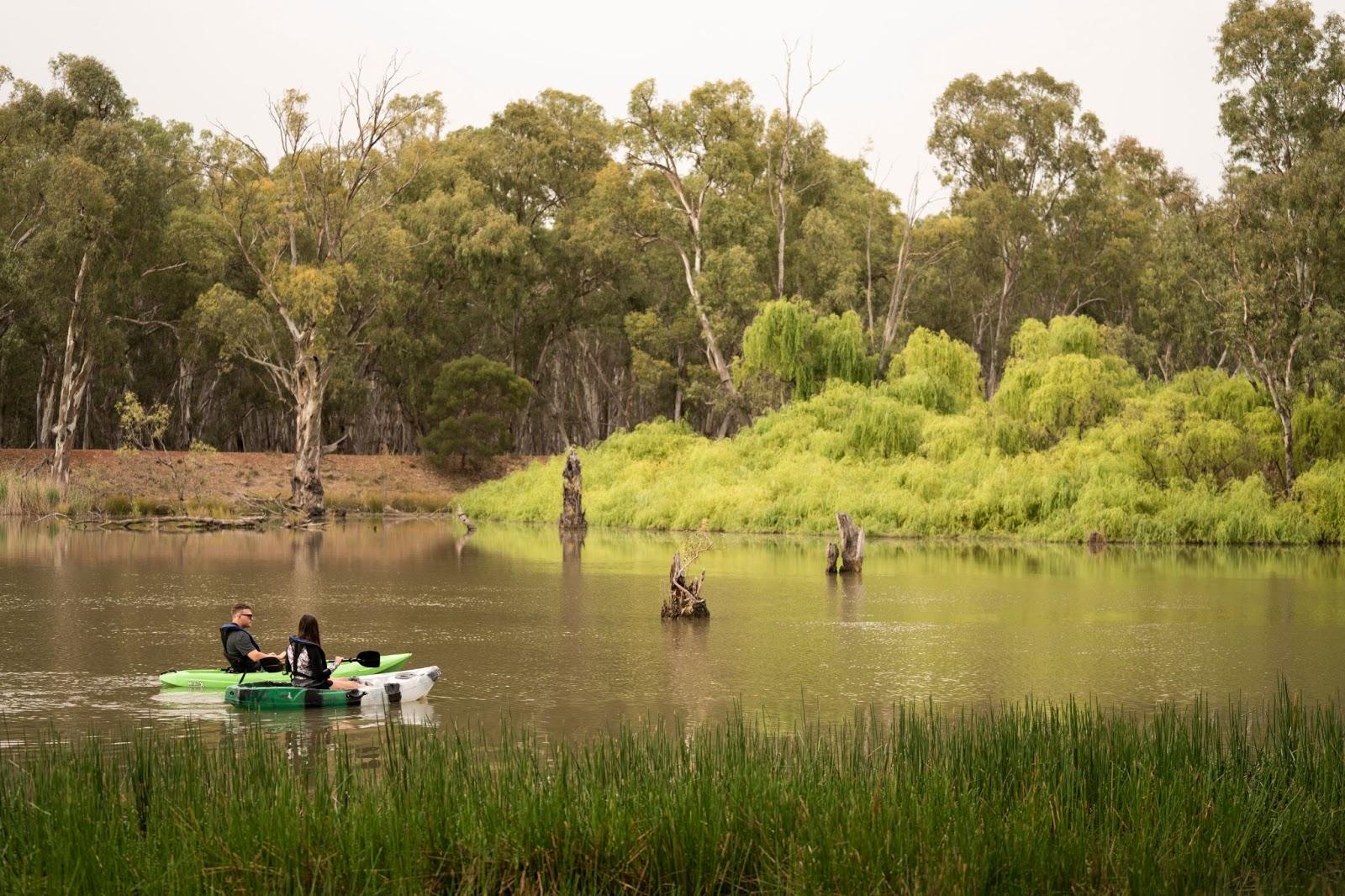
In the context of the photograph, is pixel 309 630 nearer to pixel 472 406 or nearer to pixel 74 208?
pixel 74 208

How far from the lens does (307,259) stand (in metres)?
55.2

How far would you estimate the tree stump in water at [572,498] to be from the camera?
4194 cm

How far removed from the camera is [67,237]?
46875mm

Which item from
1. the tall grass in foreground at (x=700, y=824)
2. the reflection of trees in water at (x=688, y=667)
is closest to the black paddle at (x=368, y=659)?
the reflection of trees in water at (x=688, y=667)

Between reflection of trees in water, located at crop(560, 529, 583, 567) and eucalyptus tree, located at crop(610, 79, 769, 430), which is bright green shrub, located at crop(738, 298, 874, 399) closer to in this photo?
eucalyptus tree, located at crop(610, 79, 769, 430)

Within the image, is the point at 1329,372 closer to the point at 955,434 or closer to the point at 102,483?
the point at 955,434

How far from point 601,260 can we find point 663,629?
151ft

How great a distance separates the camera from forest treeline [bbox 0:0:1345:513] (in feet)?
137

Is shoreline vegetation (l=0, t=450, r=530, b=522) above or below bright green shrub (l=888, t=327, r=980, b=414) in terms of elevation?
below

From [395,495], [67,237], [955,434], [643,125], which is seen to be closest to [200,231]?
[67,237]

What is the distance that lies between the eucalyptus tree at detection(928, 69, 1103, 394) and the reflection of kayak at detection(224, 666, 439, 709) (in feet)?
173

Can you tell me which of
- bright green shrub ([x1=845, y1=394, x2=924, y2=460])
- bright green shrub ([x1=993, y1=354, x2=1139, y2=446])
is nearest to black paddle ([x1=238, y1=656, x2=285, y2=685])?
bright green shrub ([x1=993, y1=354, x2=1139, y2=446])

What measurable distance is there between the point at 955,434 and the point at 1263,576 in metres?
16.5

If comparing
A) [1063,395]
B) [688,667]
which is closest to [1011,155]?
[1063,395]
